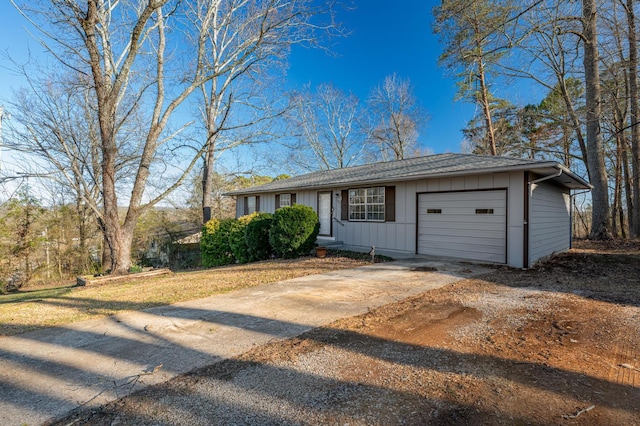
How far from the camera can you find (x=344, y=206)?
11227 mm

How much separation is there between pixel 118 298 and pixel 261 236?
17.2ft

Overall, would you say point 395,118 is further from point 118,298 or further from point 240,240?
point 118,298

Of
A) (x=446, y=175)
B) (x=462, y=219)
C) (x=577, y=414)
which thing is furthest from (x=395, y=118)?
(x=577, y=414)

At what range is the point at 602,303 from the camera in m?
4.34

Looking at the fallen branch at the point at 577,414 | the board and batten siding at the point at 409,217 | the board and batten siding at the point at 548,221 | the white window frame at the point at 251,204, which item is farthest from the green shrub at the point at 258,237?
the fallen branch at the point at 577,414

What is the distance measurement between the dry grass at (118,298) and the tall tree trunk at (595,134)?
11233 mm

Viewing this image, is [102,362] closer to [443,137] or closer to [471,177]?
[471,177]

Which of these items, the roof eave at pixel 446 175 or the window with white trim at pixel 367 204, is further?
the window with white trim at pixel 367 204

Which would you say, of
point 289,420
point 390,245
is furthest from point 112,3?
point 289,420

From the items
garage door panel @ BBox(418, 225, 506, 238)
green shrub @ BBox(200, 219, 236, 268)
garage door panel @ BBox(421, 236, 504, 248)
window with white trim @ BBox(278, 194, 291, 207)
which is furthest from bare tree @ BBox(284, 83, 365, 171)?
garage door panel @ BBox(421, 236, 504, 248)

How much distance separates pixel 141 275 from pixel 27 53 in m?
6.20

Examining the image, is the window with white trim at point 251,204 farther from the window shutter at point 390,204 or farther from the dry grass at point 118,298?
the dry grass at point 118,298

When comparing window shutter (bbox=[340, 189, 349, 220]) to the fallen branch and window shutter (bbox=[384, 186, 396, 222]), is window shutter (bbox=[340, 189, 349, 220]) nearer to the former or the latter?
window shutter (bbox=[384, 186, 396, 222])

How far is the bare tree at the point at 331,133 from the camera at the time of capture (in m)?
24.5
